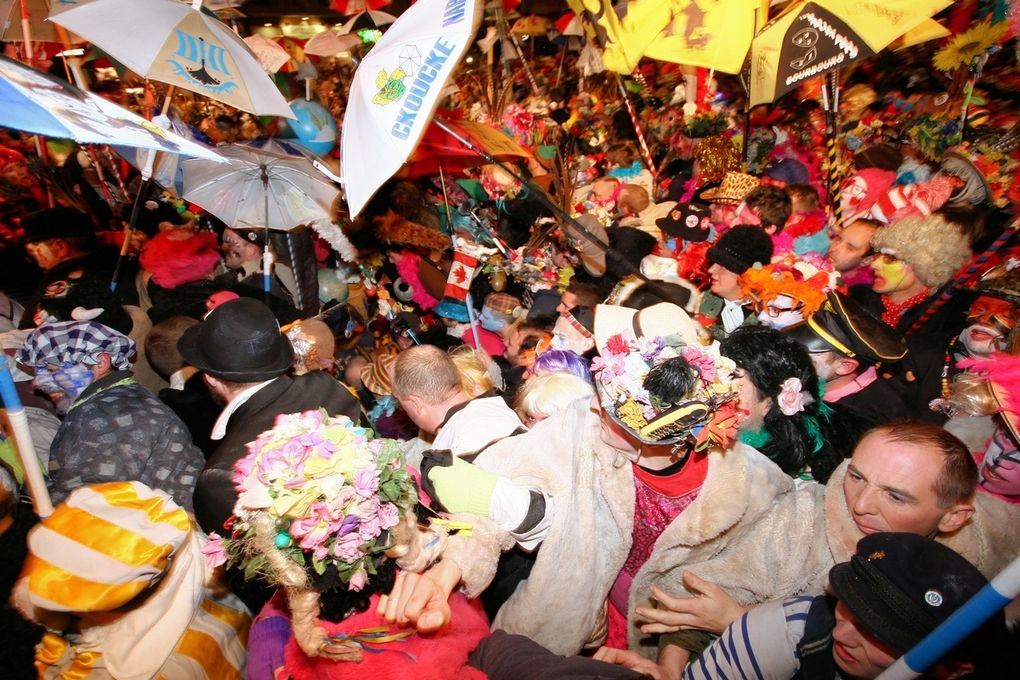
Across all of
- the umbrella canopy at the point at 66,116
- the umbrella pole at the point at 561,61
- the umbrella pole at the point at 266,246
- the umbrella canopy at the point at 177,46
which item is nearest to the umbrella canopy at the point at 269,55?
the umbrella pole at the point at 266,246

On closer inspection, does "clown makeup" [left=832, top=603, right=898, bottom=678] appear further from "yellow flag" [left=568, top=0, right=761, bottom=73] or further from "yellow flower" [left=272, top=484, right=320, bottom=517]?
"yellow flag" [left=568, top=0, right=761, bottom=73]

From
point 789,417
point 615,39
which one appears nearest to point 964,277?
point 789,417

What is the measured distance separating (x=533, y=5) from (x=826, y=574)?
11930 millimetres

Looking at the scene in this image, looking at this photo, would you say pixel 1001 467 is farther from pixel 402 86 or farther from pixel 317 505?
pixel 402 86

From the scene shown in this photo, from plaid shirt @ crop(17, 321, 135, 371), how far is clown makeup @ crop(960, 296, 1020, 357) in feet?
16.1

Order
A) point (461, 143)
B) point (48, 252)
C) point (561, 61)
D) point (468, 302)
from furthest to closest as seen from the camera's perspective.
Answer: point (561, 61) → point (468, 302) → point (48, 252) → point (461, 143)

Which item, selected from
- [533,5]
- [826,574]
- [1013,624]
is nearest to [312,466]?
[826,574]

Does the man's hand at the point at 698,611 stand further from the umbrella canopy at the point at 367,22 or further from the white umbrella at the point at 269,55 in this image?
the umbrella canopy at the point at 367,22

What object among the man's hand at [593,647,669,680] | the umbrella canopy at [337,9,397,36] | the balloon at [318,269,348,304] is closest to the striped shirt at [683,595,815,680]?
the man's hand at [593,647,669,680]

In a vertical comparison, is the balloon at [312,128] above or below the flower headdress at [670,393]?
above

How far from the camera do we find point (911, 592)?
1.33 m

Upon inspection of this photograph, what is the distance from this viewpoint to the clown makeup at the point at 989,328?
9.80 feet

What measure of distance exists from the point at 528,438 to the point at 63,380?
266 centimetres

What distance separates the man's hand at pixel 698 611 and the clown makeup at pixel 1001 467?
1.23m
